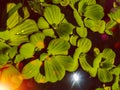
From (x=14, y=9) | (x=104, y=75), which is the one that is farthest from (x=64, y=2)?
(x=104, y=75)

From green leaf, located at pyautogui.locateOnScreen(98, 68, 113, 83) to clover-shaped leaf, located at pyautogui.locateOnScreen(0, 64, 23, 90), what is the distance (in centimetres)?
29

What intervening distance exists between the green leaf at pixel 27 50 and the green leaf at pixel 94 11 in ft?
0.72

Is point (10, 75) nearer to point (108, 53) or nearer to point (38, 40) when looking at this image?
point (38, 40)

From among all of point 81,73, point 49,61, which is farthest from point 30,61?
point 81,73

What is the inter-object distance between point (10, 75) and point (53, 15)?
0.24 meters

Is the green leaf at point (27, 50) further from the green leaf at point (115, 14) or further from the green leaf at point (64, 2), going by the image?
the green leaf at point (115, 14)

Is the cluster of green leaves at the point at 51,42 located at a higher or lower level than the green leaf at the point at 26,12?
lower

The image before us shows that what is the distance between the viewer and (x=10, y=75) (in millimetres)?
965

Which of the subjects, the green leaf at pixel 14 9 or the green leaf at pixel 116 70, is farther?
the green leaf at pixel 116 70

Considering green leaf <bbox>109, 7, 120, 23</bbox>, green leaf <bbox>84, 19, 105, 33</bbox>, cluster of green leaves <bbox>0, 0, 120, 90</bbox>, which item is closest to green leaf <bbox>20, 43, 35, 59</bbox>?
cluster of green leaves <bbox>0, 0, 120, 90</bbox>

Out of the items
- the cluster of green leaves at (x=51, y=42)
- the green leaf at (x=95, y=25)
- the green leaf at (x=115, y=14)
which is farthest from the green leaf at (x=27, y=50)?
the green leaf at (x=115, y=14)

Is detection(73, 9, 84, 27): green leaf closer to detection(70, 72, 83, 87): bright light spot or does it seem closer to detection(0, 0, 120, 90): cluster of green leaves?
detection(0, 0, 120, 90): cluster of green leaves

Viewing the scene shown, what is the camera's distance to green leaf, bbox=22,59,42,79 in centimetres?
97

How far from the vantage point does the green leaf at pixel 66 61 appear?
994 mm
